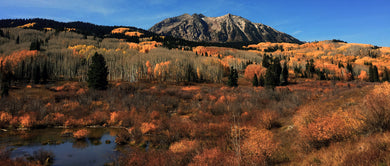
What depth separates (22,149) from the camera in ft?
70.7

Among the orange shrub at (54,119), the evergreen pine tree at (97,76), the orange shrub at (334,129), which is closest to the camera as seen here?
the orange shrub at (334,129)

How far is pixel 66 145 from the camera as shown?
23.8 meters

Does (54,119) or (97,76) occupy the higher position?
(97,76)

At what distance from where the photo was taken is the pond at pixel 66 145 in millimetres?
19469

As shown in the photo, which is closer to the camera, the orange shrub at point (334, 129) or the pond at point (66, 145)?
the orange shrub at point (334, 129)

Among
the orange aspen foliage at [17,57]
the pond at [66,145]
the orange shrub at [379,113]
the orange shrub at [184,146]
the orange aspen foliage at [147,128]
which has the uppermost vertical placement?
the orange aspen foliage at [17,57]

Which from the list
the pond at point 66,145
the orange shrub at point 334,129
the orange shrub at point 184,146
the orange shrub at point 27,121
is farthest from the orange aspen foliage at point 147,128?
the orange shrub at point 334,129

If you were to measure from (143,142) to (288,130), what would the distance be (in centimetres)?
1596

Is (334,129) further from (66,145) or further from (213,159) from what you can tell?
(66,145)

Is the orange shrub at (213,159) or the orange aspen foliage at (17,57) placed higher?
the orange aspen foliage at (17,57)

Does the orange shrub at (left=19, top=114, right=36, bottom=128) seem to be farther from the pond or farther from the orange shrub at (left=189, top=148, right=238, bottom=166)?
the orange shrub at (left=189, top=148, right=238, bottom=166)

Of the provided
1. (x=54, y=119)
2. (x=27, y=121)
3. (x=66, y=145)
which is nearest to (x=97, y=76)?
(x=54, y=119)

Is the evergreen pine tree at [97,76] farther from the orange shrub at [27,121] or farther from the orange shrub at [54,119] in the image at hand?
the orange shrub at [27,121]

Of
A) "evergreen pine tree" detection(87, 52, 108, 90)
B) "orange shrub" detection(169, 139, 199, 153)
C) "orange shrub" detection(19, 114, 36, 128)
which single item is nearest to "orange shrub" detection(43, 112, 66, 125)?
"orange shrub" detection(19, 114, 36, 128)
